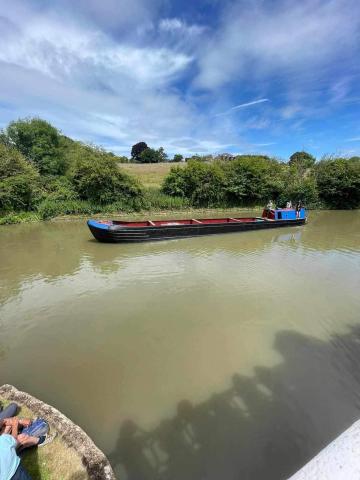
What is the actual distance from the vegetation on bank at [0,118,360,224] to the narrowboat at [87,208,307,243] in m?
7.95

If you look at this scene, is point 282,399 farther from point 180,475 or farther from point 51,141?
point 51,141

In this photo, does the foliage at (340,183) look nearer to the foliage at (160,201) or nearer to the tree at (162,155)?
the foliage at (160,201)

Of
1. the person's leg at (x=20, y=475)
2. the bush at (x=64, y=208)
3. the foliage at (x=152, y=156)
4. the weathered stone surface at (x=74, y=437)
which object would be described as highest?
the foliage at (x=152, y=156)

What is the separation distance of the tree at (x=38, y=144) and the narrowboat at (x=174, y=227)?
15.5 meters

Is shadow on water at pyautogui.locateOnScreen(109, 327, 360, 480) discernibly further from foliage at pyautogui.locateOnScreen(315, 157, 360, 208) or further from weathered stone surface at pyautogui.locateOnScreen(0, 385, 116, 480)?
foliage at pyautogui.locateOnScreen(315, 157, 360, 208)

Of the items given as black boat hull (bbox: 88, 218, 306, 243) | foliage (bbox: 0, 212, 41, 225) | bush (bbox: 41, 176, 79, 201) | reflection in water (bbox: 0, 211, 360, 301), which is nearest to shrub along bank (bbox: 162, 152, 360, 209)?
bush (bbox: 41, 176, 79, 201)

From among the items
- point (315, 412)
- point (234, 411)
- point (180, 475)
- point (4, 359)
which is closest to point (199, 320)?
point (234, 411)

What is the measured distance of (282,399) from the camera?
3904mm

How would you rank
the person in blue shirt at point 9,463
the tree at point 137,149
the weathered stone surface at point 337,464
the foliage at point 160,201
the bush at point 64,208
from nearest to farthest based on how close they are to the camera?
the weathered stone surface at point 337,464 → the person in blue shirt at point 9,463 → the bush at point 64,208 → the foliage at point 160,201 → the tree at point 137,149

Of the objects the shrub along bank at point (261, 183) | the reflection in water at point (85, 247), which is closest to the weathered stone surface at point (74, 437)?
the reflection in water at point (85, 247)

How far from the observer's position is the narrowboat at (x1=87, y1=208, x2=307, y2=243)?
11.8m

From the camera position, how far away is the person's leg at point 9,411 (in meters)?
3.03

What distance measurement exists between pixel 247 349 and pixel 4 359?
165 inches

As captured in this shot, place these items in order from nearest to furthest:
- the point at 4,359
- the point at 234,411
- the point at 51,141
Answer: the point at 234,411 → the point at 4,359 → the point at 51,141
